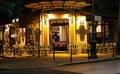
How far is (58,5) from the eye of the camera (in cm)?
3647

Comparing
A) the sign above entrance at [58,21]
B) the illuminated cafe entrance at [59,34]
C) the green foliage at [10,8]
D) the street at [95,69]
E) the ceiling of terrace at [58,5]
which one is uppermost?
the ceiling of terrace at [58,5]

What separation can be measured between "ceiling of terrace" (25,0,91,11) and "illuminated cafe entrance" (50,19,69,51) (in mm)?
1715

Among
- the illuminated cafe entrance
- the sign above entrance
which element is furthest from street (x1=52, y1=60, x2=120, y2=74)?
the illuminated cafe entrance

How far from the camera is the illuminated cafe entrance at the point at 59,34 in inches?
1511

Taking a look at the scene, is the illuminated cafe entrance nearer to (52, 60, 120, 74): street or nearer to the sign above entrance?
the sign above entrance

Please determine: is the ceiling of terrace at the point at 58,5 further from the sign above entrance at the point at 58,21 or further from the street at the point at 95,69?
the street at the point at 95,69

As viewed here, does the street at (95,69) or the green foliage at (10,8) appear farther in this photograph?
the green foliage at (10,8)

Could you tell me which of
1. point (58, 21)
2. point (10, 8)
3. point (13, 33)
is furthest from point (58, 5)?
point (10, 8)

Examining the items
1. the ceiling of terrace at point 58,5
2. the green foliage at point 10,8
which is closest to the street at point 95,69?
the green foliage at point 10,8

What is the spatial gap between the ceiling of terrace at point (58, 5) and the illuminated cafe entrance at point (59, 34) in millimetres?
1715

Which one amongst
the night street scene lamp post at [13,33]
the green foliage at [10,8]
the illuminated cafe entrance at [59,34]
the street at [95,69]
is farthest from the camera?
the night street scene lamp post at [13,33]

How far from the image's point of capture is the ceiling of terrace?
116 feet

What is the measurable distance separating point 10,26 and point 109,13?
34.8 ft

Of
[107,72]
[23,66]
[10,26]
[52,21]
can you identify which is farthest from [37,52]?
[107,72]
